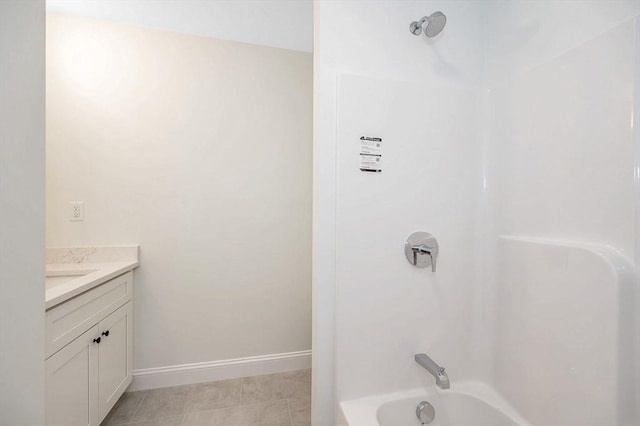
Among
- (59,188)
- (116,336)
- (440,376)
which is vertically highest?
(59,188)

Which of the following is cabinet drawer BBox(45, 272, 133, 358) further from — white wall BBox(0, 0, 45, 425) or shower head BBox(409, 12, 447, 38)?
shower head BBox(409, 12, 447, 38)

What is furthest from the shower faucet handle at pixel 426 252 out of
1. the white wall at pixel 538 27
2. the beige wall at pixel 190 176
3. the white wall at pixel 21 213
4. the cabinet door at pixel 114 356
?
the cabinet door at pixel 114 356

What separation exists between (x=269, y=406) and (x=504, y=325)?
4.90 ft

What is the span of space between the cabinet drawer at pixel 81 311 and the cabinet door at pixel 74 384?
0.04 metres

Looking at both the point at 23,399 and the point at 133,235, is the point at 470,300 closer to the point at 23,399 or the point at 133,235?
the point at 23,399

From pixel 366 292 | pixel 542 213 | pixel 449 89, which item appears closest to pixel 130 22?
pixel 449 89

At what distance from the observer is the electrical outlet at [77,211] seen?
68.0 inches

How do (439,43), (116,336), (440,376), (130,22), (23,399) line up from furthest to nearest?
(130,22) → (116,336) → (439,43) → (440,376) → (23,399)

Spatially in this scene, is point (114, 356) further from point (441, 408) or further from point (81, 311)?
point (441, 408)

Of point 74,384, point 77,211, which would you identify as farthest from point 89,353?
point 77,211

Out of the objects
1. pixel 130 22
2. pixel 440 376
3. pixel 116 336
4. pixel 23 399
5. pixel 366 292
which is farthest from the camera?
pixel 130 22

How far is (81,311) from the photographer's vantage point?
Answer: 3.99 feet

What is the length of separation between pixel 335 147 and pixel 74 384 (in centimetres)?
160

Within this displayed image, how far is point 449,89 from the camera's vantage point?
47.0 inches
